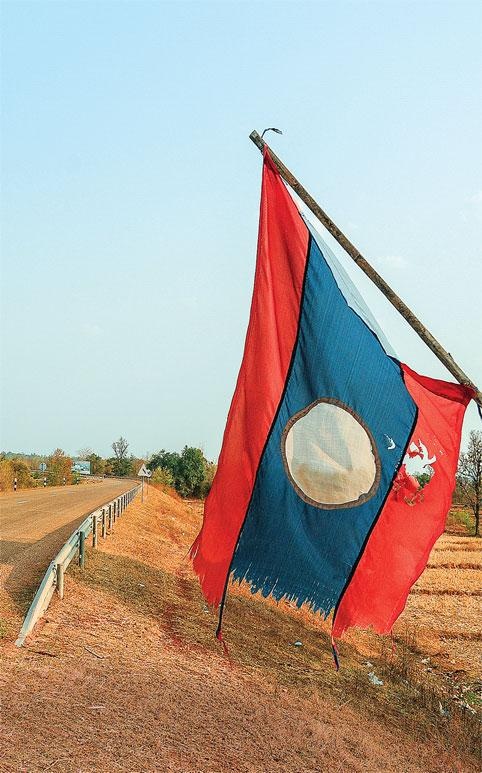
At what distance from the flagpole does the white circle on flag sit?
2.75ft

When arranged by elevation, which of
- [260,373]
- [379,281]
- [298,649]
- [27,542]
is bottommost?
[298,649]

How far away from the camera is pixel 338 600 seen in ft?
19.5

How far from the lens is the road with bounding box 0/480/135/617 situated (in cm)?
1052

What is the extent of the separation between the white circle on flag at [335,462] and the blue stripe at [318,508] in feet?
0.18

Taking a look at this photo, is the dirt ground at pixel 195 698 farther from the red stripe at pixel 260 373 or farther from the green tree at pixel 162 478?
the green tree at pixel 162 478

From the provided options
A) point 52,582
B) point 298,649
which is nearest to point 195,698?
point 52,582

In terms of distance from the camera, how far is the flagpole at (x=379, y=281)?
5766 millimetres

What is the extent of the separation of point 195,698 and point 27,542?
9.74 meters

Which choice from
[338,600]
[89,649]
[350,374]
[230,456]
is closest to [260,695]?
[89,649]

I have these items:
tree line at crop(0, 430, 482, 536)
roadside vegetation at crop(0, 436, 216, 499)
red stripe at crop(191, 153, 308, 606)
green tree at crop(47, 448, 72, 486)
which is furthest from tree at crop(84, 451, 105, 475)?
red stripe at crop(191, 153, 308, 606)

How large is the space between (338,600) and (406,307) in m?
2.44

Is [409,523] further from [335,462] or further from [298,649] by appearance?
[298,649]

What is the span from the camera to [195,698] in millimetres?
7293

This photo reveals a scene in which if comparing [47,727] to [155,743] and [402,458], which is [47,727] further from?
[402,458]
